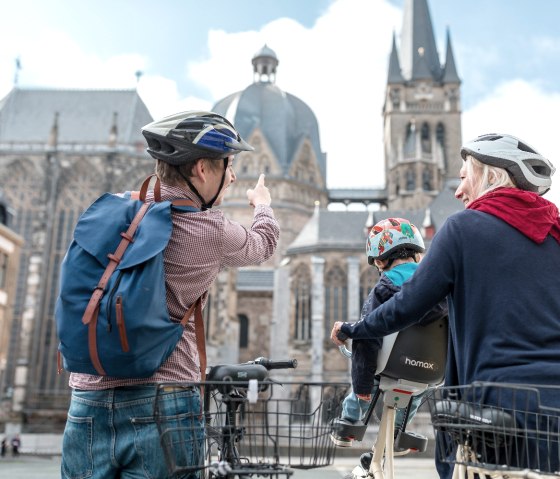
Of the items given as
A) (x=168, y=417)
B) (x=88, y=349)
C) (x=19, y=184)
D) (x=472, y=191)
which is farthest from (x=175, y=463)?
(x=19, y=184)

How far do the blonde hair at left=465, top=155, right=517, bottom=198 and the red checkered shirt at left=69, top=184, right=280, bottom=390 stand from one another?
0.92 meters

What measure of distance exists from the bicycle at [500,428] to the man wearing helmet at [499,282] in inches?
2.9

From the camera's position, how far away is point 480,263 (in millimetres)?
2363

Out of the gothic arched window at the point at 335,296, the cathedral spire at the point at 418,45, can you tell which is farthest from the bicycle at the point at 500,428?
the cathedral spire at the point at 418,45

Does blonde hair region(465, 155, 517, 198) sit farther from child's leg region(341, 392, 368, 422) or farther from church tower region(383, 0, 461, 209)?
church tower region(383, 0, 461, 209)

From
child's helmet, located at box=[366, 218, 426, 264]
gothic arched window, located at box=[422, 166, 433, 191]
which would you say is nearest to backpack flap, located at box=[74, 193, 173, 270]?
child's helmet, located at box=[366, 218, 426, 264]

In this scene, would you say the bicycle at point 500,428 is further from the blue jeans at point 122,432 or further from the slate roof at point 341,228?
the slate roof at point 341,228

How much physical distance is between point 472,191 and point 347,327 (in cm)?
75

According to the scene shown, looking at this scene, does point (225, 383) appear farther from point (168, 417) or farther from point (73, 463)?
point (73, 463)

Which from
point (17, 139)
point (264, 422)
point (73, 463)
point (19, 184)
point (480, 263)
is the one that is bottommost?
point (73, 463)

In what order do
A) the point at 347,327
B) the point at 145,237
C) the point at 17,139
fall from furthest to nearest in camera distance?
the point at 17,139 → the point at 347,327 → the point at 145,237

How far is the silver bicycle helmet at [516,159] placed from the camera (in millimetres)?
2580

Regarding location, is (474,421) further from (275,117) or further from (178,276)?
(275,117)

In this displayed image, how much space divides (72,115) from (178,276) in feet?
131
